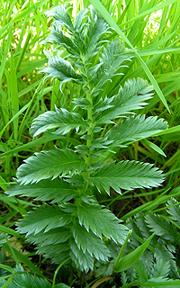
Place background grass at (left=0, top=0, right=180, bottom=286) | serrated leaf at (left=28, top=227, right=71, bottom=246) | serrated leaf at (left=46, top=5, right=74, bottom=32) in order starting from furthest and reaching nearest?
background grass at (left=0, top=0, right=180, bottom=286)
serrated leaf at (left=28, top=227, right=71, bottom=246)
serrated leaf at (left=46, top=5, right=74, bottom=32)

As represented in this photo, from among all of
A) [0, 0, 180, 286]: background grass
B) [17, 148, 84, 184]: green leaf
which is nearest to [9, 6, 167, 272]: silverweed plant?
[17, 148, 84, 184]: green leaf

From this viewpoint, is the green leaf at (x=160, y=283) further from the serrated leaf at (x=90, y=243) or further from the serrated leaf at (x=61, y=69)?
the serrated leaf at (x=61, y=69)

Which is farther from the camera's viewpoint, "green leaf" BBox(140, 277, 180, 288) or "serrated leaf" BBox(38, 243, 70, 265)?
"serrated leaf" BBox(38, 243, 70, 265)

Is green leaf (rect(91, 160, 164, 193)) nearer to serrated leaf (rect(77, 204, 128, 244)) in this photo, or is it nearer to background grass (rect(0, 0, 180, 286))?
serrated leaf (rect(77, 204, 128, 244))

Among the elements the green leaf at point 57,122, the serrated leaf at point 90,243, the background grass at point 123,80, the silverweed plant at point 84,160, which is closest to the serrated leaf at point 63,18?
the silverweed plant at point 84,160

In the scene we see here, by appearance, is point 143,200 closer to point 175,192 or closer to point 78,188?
point 175,192

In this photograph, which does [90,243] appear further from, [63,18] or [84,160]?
[63,18]
